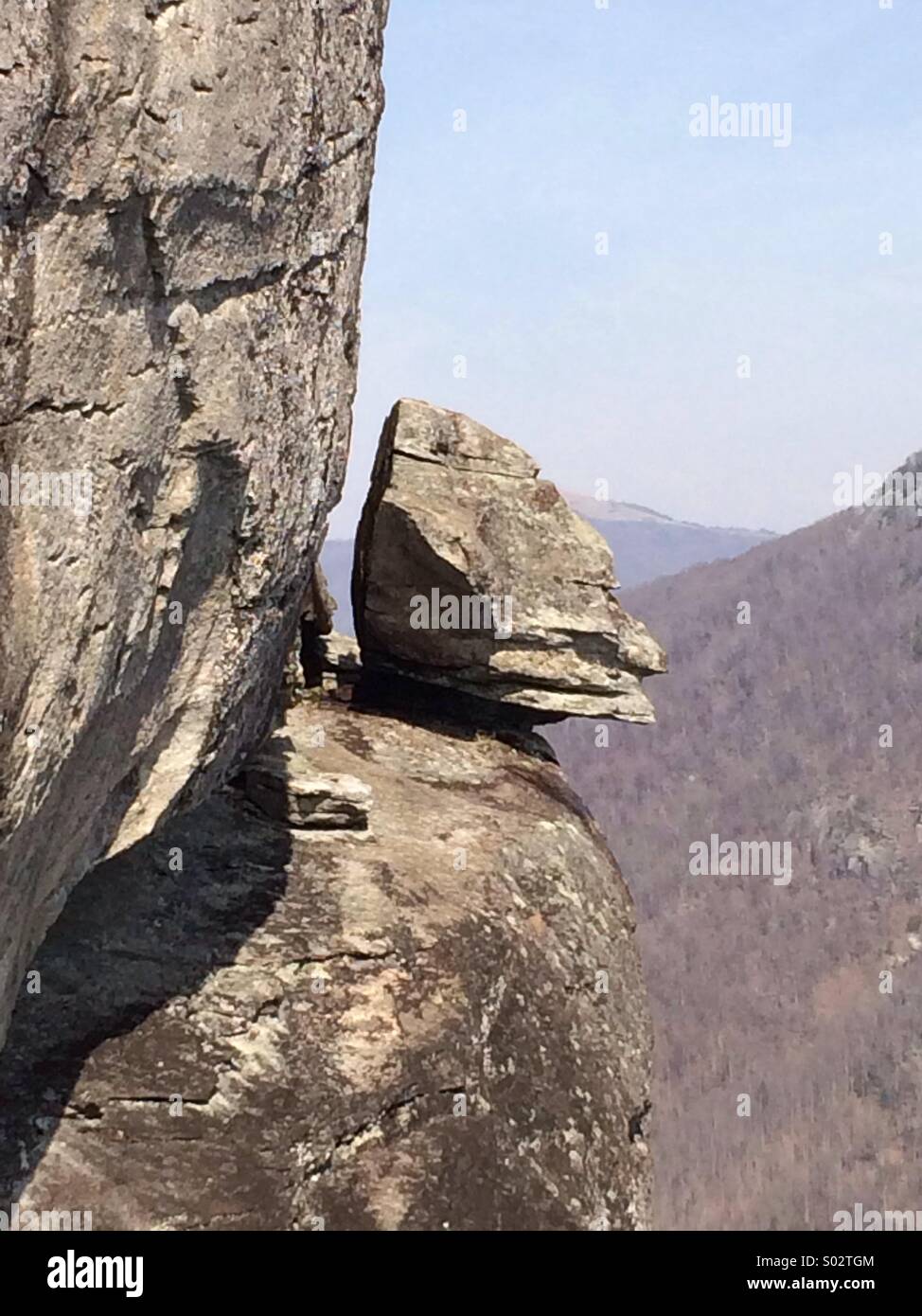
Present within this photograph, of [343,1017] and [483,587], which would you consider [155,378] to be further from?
[483,587]

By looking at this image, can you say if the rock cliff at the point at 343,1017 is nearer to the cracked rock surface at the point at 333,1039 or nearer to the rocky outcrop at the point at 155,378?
the cracked rock surface at the point at 333,1039

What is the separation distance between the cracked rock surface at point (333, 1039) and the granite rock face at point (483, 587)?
2.42 m

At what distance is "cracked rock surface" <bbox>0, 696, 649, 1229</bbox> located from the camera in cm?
936

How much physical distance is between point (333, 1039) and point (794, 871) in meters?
123

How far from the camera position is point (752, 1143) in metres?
98.1

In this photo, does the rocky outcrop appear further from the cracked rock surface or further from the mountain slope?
the mountain slope

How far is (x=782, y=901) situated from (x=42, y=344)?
121811 mm

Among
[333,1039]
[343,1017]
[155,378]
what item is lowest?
[333,1039]

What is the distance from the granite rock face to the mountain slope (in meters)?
77.9

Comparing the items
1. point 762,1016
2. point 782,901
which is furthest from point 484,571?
point 782,901

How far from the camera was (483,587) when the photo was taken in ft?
50.3

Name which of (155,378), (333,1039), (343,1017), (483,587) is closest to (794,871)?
(483,587)

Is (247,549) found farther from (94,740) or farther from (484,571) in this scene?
(484,571)

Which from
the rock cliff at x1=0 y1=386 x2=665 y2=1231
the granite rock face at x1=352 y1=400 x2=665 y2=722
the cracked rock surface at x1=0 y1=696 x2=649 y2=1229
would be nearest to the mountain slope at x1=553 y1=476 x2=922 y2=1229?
the granite rock face at x1=352 y1=400 x2=665 y2=722
